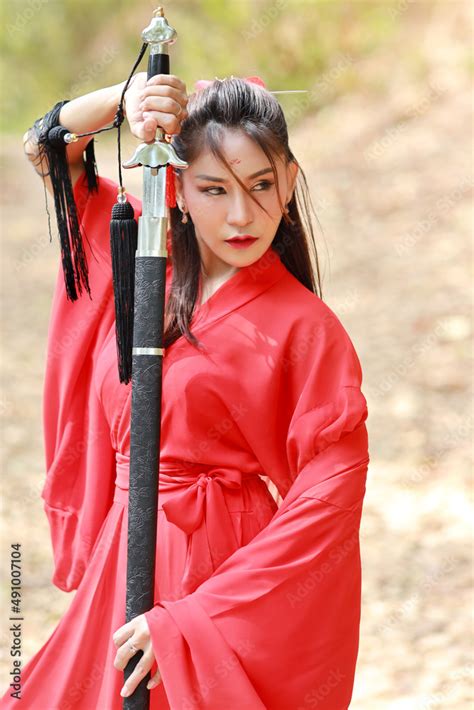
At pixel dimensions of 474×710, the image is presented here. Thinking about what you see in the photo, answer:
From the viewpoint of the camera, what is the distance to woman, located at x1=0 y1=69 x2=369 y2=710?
190 cm

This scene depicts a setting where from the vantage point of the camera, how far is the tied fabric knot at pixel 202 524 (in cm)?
204

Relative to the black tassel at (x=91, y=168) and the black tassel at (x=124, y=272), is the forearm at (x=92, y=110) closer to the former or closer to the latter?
the black tassel at (x=91, y=168)

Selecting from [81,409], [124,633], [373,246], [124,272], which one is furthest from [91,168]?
[373,246]

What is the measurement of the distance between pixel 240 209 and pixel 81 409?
735mm

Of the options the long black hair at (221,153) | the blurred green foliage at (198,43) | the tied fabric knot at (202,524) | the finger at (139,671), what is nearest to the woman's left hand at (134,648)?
the finger at (139,671)

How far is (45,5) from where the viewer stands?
13578 millimetres

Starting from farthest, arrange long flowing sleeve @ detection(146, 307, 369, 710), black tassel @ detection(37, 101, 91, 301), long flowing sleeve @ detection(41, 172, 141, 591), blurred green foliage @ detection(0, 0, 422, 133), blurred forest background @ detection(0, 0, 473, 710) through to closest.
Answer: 1. blurred green foliage @ detection(0, 0, 422, 133)
2. blurred forest background @ detection(0, 0, 473, 710)
3. long flowing sleeve @ detection(41, 172, 141, 591)
4. black tassel @ detection(37, 101, 91, 301)
5. long flowing sleeve @ detection(146, 307, 369, 710)

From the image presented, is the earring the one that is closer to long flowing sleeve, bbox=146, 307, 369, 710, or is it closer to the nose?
the nose

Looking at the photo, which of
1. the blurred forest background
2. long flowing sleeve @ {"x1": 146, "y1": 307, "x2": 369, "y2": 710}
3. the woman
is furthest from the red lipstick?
the blurred forest background

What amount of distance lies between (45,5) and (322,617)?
13083 millimetres

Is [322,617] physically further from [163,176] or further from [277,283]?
[163,176]

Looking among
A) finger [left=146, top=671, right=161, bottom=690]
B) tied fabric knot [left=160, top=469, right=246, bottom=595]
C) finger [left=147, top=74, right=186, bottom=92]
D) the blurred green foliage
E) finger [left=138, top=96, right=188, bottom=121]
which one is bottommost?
finger [left=146, top=671, right=161, bottom=690]

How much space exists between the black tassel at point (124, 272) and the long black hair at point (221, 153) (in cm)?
13

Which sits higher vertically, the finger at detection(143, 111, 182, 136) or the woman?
the finger at detection(143, 111, 182, 136)
